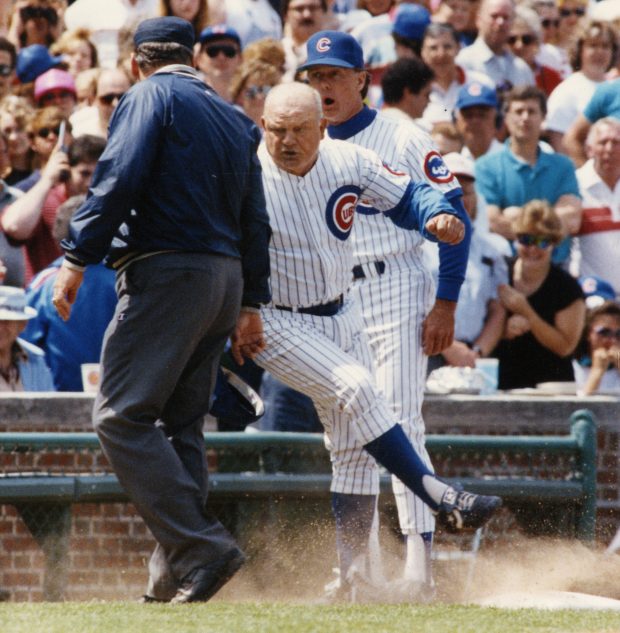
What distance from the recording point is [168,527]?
545 cm

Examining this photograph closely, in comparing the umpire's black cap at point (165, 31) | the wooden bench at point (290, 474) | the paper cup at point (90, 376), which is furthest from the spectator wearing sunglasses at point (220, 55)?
the umpire's black cap at point (165, 31)

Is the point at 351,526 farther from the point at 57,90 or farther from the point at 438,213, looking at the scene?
the point at 57,90

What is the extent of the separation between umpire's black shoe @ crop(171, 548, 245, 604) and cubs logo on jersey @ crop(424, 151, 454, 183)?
1.94 metres

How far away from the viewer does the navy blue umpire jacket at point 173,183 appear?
207 inches

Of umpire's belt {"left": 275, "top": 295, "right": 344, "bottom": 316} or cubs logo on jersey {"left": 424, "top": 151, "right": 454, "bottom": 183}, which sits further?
cubs logo on jersey {"left": 424, "top": 151, "right": 454, "bottom": 183}

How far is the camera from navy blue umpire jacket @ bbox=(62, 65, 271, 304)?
526 cm

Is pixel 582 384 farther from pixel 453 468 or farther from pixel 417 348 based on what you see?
pixel 417 348

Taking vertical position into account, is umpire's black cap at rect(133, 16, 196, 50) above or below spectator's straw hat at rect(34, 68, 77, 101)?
above

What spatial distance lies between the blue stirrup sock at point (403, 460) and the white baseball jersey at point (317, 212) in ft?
2.19

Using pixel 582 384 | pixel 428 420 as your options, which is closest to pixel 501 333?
pixel 582 384

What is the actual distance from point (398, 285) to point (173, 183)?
141 cm

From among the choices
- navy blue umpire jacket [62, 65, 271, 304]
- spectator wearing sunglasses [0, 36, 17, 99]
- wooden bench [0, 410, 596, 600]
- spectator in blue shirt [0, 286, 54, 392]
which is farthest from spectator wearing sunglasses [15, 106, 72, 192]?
navy blue umpire jacket [62, 65, 271, 304]

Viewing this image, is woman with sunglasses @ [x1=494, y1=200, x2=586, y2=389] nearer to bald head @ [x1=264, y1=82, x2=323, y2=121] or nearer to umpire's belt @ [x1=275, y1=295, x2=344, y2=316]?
umpire's belt @ [x1=275, y1=295, x2=344, y2=316]

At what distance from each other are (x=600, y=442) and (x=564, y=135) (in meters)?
3.99
